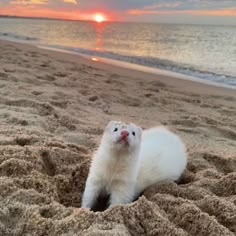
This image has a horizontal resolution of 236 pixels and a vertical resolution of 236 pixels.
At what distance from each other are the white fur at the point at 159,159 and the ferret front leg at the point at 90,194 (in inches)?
14.8

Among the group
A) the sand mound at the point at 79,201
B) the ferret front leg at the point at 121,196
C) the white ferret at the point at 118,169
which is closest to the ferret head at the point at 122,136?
the white ferret at the point at 118,169

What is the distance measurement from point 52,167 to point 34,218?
1.07 meters

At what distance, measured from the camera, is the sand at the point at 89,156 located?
2.39 m

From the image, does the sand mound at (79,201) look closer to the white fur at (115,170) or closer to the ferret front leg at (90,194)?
the ferret front leg at (90,194)

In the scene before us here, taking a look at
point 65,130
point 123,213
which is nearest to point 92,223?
point 123,213

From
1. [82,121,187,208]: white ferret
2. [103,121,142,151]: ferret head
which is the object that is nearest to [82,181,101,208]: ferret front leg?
[82,121,187,208]: white ferret

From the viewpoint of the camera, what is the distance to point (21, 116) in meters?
4.70

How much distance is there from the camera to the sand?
94.1 inches

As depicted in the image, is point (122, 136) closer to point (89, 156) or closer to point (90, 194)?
point (90, 194)

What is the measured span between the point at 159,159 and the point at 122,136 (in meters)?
0.73

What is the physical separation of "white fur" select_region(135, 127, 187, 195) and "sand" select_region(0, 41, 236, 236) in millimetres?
110

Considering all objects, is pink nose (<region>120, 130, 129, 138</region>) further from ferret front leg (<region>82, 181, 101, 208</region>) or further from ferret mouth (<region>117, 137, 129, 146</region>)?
ferret front leg (<region>82, 181, 101, 208</region>)

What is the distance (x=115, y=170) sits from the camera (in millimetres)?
3119

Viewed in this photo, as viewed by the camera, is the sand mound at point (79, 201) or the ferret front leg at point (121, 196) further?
the ferret front leg at point (121, 196)
